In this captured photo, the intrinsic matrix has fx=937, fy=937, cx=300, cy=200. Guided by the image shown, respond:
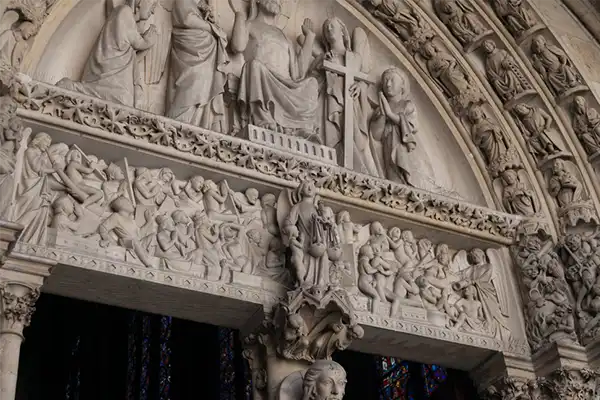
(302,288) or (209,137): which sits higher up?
(209,137)

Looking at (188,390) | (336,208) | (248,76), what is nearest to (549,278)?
(336,208)

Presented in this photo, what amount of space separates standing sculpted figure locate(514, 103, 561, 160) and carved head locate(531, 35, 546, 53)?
1.50ft

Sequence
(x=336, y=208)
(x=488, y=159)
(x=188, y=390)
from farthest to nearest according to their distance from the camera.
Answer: (x=188, y=390) < (x=488, y=159) < (x=336, y=208)

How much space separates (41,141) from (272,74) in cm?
182

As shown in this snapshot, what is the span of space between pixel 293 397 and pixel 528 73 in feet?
11.4

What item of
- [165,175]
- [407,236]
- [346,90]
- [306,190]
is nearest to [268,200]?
[306,190]

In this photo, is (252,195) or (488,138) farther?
(488,138)

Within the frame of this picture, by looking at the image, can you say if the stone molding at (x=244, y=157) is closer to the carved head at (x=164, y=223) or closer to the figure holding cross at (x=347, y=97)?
the figure holding cross at (x=347, y=97)

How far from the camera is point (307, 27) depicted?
7410mm

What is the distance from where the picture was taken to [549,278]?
685 centimetres

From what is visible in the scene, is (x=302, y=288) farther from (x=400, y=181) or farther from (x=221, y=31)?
(x=221, y=31)

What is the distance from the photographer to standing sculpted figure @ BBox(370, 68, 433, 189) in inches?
278

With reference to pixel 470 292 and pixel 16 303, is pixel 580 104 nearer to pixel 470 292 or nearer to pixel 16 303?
pixel 470 292

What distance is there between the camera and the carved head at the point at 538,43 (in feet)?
24.4
